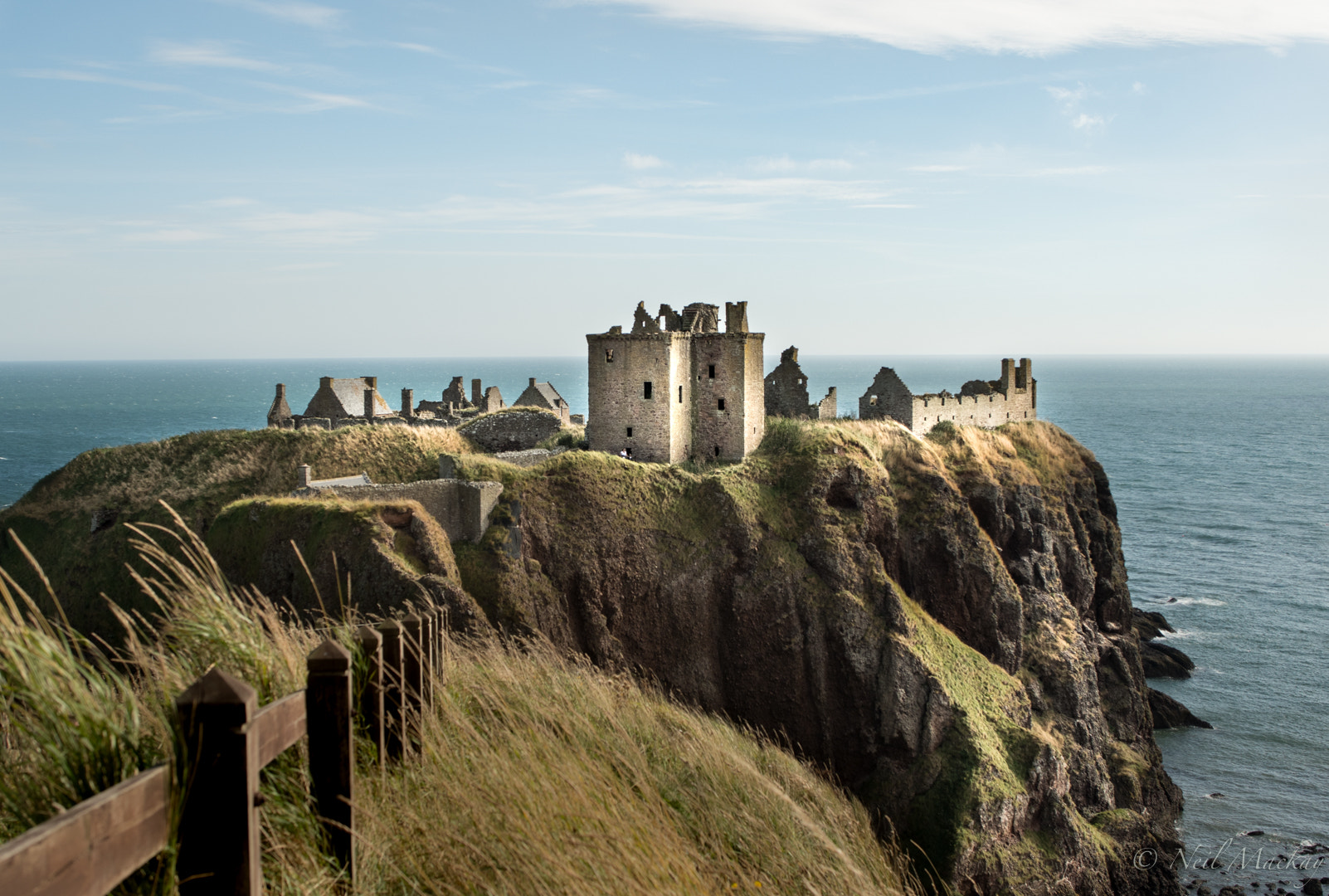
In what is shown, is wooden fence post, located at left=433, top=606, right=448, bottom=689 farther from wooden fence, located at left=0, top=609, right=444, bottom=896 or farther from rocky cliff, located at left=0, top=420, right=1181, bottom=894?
rocky cliff, located at left=0, top=420, right=1181, bottom=894

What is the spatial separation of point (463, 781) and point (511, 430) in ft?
132

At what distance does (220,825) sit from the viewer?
508 cm

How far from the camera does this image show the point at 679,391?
152 ft

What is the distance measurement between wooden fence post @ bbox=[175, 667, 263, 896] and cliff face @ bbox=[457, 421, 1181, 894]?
97.4 feet

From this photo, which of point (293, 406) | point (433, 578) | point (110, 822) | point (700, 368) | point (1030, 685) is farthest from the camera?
point (293, 406)

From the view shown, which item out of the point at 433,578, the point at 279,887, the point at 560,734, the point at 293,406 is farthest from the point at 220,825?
the point at 293,406

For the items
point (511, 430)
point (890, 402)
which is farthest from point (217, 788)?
point (890, 402)

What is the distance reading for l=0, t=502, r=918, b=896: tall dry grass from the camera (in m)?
5.28

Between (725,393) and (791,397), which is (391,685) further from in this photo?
(791,397)

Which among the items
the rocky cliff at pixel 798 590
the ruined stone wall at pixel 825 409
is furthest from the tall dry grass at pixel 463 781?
the ruined stone wall at pixel 825 409

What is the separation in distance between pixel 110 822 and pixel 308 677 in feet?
6.94

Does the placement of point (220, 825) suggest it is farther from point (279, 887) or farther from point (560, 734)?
point (560, 734)

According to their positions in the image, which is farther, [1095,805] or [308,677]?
[1095,805]

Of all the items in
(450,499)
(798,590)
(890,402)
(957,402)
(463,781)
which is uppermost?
(890,402)
